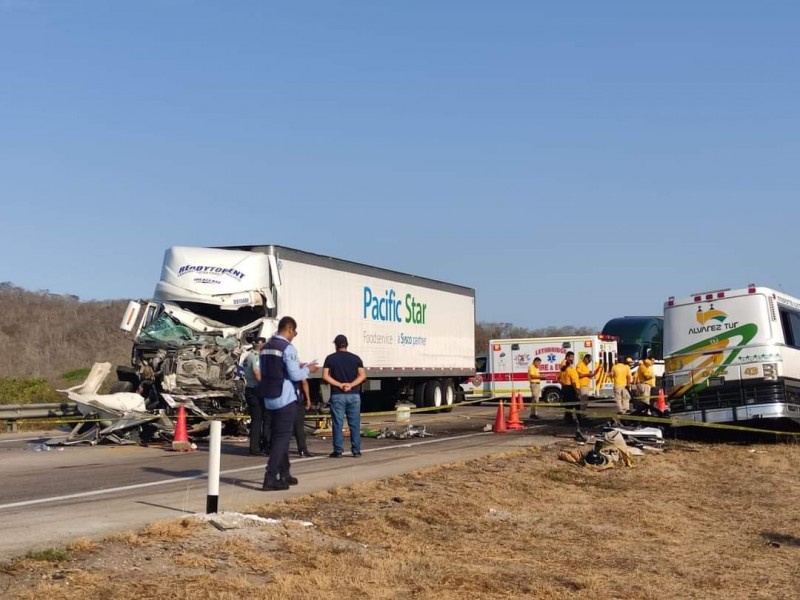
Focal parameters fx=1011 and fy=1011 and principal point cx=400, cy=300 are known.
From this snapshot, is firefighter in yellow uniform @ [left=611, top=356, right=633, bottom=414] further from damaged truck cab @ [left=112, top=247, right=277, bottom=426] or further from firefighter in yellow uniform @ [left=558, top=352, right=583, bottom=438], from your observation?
damaged truck cab @ [left=112, top=247, right=277, bottom=426]

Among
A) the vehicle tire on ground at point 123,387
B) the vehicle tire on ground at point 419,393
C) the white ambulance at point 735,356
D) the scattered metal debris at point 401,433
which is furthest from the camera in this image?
the vehicle tire on ground at point 419,393

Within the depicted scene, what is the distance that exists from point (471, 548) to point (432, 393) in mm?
22907

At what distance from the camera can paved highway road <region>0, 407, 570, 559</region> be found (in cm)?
911

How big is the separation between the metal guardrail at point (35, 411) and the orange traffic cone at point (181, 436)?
19.6 feet

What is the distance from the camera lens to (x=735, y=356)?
18.8 meters

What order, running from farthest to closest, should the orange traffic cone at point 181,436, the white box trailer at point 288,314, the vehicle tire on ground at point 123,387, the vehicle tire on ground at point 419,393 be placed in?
the vehicle tire on ground at point 419,393 → the vehicle tire on ground at point 123,387 → the white box trailer at point 288,314 → the orange traffic cone at point 181,436

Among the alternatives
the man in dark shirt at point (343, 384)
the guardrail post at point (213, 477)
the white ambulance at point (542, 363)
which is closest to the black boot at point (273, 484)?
the guardrail post at point (213, 477)

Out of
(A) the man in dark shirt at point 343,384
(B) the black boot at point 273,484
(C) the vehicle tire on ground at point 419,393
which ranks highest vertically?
(C) the vehicle tire on ground at point 419,393

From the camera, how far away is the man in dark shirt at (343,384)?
14805 mm

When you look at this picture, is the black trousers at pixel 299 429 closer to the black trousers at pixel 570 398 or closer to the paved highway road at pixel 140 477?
the paved highway road at pixel 140 477

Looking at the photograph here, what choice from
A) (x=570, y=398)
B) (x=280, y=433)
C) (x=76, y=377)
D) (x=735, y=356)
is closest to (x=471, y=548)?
(x=280, y=433)

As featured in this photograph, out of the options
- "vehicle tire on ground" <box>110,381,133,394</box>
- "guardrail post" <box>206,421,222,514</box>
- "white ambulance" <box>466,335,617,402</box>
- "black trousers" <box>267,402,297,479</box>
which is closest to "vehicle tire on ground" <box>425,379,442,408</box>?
"white ambulance" <box>466,335,617,402</box>

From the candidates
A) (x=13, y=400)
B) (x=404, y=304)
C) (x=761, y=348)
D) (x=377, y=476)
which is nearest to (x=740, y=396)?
(x=761, y=348)

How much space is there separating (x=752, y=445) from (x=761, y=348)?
6.58ft
